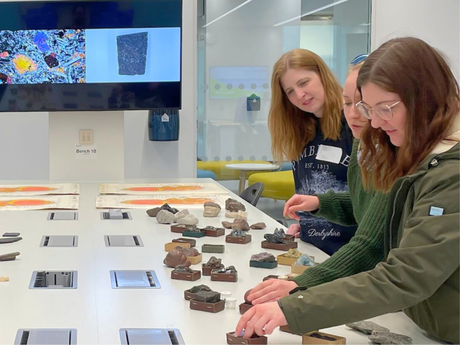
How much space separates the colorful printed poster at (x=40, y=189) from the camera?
390 cm

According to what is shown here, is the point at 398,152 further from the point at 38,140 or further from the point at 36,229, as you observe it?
the point at 38,140

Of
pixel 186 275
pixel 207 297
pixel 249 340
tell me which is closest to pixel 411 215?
pixel 249 340

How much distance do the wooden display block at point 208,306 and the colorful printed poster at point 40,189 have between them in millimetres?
2360

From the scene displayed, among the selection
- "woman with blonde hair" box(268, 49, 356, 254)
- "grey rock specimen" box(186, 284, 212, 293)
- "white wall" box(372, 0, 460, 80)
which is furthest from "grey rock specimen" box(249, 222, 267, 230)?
"white wall" box(372, 0, 460, 80)

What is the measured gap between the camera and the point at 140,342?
1514 mm

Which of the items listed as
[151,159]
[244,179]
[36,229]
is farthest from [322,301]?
[244,179]

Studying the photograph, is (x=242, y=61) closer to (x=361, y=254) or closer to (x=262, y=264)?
(x=262, y=264)

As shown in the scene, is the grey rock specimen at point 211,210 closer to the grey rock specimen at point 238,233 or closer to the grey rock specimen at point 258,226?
the grey rock specimen at point 258,226

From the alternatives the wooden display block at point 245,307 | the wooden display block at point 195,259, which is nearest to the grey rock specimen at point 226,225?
the wooden display block at point 195,259

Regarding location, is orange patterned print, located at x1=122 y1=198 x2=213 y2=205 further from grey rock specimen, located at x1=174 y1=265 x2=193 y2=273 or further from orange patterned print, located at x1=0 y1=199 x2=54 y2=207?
grey rock specimen, located at x1=174 y1=265 x2=193 y2=273

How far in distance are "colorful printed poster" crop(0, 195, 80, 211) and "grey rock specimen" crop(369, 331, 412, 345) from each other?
220 centimetres

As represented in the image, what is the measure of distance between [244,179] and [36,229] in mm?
3539

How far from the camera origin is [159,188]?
4.19 metres

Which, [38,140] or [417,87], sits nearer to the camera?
[417,87]
